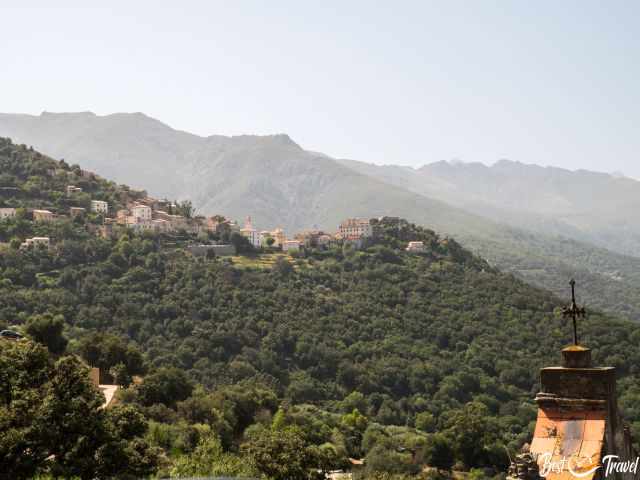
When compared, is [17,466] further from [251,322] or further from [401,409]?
[251,322]

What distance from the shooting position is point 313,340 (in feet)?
205

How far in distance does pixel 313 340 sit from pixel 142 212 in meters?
34.3

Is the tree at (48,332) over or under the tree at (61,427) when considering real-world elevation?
under

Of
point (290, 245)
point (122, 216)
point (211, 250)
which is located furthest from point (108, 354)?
point (290, 245)

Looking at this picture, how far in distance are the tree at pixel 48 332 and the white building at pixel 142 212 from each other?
181 ft

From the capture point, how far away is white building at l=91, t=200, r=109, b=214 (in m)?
86.2

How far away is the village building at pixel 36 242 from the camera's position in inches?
2626

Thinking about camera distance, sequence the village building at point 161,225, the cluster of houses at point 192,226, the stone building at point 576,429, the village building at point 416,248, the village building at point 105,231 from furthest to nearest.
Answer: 1. the village building at point 416,248
2. the village building at point 161,225
3. the cluster of houses at point 192,226
4. the village building at point 105,231
5. the stone building at point 576,429

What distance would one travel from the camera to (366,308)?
73.6 m

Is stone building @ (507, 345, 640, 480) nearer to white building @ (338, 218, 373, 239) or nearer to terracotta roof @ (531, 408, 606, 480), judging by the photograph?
terracotta roof @ (531, 408, 606, 480)

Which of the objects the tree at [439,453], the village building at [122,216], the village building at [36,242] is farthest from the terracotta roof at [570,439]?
the village building at [122,216]

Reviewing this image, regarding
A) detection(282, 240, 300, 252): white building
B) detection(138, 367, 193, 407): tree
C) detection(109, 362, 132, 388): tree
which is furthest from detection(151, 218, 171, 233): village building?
detection(138, 367, 193, 407): tree

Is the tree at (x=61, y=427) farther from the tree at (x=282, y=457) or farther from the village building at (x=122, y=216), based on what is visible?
the village building at (x=122, y=216)

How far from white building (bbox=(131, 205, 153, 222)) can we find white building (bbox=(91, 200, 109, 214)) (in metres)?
3.04
